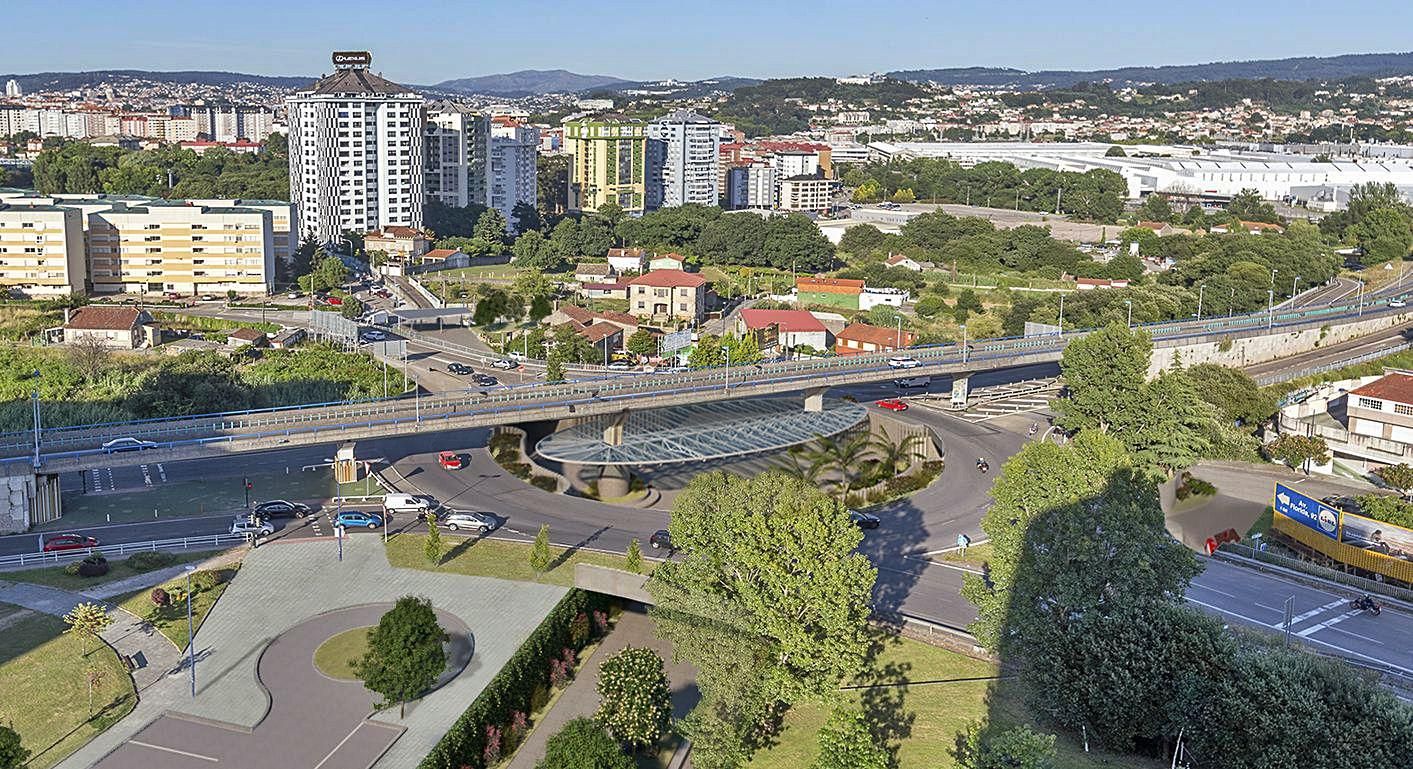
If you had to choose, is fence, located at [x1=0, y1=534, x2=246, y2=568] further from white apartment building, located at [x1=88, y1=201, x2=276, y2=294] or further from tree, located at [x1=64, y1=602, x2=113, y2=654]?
white apartment building, located at [x1=88, y1=201, x2=276, y2=294]

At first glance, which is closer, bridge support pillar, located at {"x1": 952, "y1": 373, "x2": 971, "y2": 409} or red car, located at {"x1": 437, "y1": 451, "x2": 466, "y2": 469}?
red car, located at {"x1": 437, "y1": 451, "x2": 466, "y2": 469}

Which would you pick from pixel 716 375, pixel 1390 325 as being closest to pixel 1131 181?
pixel 1390 325

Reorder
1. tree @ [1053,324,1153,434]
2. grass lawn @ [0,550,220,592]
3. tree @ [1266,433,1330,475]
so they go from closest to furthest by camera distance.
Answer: grass lawn @ [0,550,220,592] → tree @ [1266,433,1330,475] → tree @ [1053,324,1153,434]

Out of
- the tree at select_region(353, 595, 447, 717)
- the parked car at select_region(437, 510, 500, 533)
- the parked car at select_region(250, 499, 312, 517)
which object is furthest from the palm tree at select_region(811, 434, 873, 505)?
the tree at select_region(353, 595, 447, 717)

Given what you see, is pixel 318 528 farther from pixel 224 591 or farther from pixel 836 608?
pixel 836 608

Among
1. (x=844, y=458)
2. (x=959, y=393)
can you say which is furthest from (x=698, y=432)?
(x=959, y=393)

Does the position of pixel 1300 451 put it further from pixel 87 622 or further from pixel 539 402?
pixel 87 622

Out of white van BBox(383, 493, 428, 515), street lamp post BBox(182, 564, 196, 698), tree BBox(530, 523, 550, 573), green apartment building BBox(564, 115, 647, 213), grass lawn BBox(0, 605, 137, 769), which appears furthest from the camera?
green apartment building BBox(564, 115, 647, 213)
